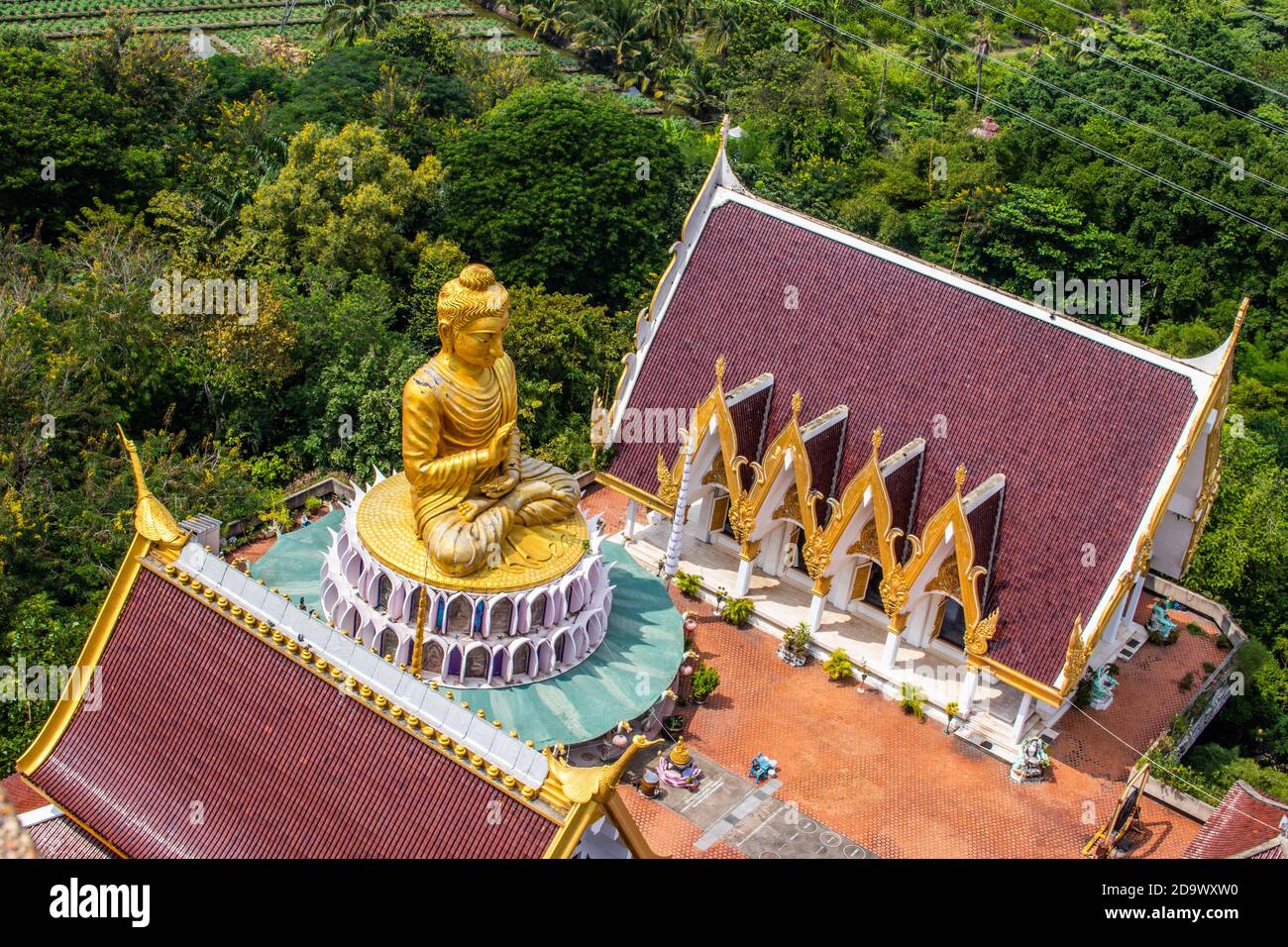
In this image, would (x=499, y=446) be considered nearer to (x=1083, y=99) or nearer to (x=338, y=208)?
(x=338, y=208)

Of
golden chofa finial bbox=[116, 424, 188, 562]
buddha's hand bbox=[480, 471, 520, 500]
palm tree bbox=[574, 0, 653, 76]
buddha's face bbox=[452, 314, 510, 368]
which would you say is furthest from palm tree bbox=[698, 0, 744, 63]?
golden chofa finial bbox=[116, 424, 188, 562]

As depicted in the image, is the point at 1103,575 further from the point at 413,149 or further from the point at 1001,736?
the point at 413,149

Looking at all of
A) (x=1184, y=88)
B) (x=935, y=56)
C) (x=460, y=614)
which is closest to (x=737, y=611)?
(x=460, y=614)

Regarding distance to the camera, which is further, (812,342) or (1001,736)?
(812,342)

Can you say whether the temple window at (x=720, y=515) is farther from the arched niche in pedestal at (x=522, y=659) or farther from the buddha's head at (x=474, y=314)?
the buddha's head at (x=474, y=314)

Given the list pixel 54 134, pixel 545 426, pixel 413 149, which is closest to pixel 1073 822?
pixel 545 426

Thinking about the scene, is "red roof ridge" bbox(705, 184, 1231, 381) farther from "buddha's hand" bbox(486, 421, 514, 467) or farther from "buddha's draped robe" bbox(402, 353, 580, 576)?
"buddha's hand" bbox(486, 421, 514, 467)
